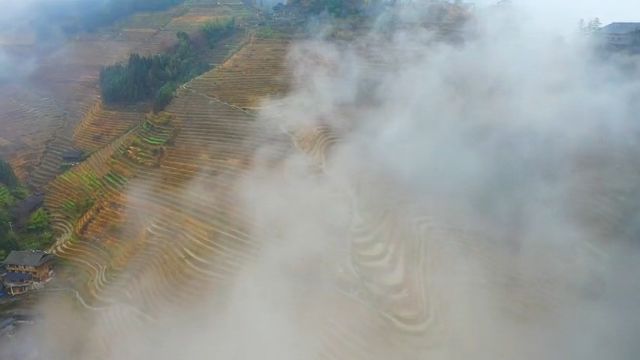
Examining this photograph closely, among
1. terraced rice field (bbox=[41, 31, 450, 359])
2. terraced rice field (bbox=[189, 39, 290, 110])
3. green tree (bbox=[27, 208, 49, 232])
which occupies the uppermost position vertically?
terraced rice field (bbox=[189, 39, 290, 110])

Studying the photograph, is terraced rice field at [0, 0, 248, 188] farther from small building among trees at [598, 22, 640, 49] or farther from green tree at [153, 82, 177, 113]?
small building among trees at [598, 22, 640, 49]

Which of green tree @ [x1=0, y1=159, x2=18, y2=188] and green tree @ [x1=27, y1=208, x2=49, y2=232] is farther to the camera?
green tree @ [x1=0, y1=159, x2=18, y2=188]

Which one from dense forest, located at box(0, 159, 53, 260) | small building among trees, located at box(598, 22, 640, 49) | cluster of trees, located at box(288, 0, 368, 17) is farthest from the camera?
cluster of trees, located at box(288, 0, 368, 17)

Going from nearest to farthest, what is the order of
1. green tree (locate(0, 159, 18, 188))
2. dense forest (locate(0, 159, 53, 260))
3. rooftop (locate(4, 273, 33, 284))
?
1. rooftop (locate(4, 273, 33, 284))
2. dense forest (locate(0, 159, 53, 260))
3. green tree (locate(0, 159, 18, 188))

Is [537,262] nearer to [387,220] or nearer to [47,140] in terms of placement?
[387,220]

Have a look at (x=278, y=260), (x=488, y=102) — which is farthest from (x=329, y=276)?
(x=488, y=102)

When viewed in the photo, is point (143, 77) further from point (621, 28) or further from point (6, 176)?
point (621, 28)

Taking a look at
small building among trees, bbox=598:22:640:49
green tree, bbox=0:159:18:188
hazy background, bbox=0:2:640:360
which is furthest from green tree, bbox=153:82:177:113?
small building among trees, bbox=598:22:640:49
